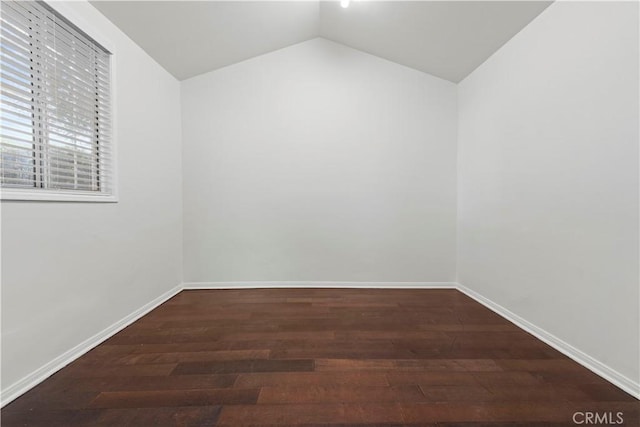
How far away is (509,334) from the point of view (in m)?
1.87

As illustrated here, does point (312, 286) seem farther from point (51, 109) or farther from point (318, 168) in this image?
point (51, 109)

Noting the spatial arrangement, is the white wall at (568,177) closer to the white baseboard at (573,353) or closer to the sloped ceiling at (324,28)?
the white baseboard at (573,353)

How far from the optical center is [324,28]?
8.88 feet

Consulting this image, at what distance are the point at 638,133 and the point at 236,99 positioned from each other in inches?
129

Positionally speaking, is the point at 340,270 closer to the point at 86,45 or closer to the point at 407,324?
Answer: the point at 407,324

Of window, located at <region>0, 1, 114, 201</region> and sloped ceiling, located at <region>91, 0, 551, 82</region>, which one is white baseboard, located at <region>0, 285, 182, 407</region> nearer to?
window, located at <region>0, 1, 114, 201</region>

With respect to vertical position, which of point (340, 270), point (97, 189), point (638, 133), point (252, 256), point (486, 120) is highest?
point (486, 120)

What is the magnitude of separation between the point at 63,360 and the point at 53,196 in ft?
3.37

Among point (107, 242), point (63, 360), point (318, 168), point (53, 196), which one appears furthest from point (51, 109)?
point (318, 168)

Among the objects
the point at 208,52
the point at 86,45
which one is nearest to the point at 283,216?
the point at 208,52

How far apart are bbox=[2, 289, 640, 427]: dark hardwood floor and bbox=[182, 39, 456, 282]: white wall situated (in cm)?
88

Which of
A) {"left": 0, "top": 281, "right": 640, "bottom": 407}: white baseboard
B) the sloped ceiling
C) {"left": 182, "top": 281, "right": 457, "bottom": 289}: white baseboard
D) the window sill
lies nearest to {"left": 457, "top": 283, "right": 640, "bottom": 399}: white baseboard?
{"left": 0, "top": 281, "right": 640, "bottom": 407}: white baseboard

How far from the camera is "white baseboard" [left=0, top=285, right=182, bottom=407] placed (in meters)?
1.24

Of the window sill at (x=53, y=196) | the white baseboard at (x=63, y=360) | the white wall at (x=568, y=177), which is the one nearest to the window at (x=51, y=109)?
the window sill at (x=53, y=196)
